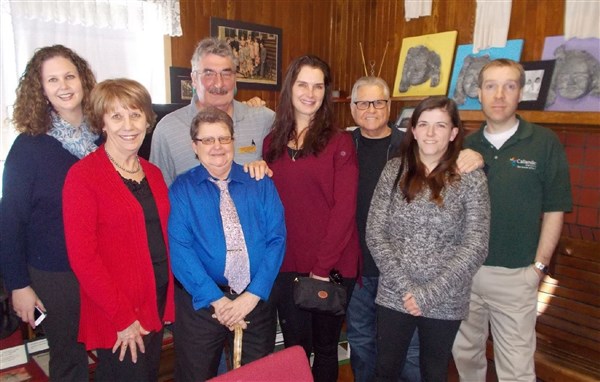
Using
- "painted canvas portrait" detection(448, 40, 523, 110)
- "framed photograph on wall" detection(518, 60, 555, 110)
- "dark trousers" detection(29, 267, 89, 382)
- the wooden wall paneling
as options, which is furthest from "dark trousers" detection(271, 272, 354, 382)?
the wooden wall paneling

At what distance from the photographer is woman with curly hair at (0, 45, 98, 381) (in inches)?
58.9

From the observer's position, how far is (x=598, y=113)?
2621 millimetres

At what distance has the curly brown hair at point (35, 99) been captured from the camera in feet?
4.99

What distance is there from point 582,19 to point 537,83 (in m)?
0.45

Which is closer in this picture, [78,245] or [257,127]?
[78,245]

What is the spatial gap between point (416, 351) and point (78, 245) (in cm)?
161

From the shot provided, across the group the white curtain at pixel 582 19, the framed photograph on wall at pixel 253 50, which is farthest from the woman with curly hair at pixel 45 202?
the white curtain at pixel 582 19

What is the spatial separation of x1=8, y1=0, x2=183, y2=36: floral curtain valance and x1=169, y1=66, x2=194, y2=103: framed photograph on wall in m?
0.32

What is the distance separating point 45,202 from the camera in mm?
1504

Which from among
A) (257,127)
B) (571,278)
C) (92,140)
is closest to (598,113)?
(571,278)

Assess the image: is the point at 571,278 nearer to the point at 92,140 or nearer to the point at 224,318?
the point at 224,318

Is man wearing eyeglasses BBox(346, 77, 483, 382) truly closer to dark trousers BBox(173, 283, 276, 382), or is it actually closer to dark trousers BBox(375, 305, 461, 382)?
dark trousers BBox(375, 305, 461, 382)

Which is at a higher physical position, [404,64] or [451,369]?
[404,64]

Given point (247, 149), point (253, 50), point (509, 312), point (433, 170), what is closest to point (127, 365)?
point (247, 149)
